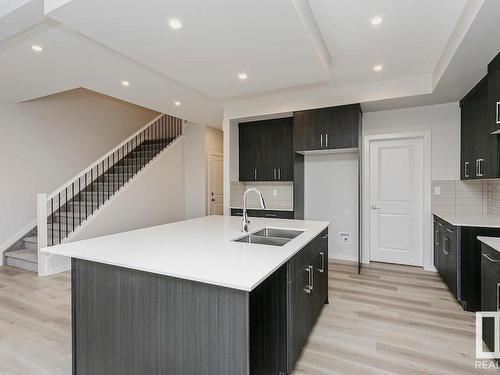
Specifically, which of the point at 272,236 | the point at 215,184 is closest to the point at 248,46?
the point at 272,236

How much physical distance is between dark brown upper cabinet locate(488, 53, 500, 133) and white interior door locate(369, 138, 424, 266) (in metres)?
1.58

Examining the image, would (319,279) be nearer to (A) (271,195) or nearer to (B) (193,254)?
(B) (193,254)

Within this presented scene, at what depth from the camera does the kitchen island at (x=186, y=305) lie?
1.36 meters

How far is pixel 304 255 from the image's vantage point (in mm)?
2139

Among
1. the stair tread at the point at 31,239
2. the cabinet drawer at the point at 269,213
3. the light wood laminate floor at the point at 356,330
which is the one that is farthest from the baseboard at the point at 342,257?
the stair tread at the point at 31,239

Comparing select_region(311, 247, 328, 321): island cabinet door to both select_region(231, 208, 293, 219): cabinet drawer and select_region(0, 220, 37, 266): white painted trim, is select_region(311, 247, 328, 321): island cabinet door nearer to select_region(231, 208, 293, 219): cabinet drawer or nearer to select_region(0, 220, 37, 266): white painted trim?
select_region(231, 208, 293, 219): cabinet drawer

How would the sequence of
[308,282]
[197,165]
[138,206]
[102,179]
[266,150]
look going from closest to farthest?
[308,282]
[266,150]
[138,206]
[102,179]
[197,165]

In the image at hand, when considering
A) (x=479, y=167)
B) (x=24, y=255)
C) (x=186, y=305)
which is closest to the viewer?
(x=186, y=305)

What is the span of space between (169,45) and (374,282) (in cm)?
365

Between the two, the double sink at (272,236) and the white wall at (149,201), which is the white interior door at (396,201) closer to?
the double sink at (272,236)

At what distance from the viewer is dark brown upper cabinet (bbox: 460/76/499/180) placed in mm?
2881

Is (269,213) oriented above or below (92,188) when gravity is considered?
below

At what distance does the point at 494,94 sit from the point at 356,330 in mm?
2508

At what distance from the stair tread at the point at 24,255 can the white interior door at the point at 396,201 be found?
5262mm
